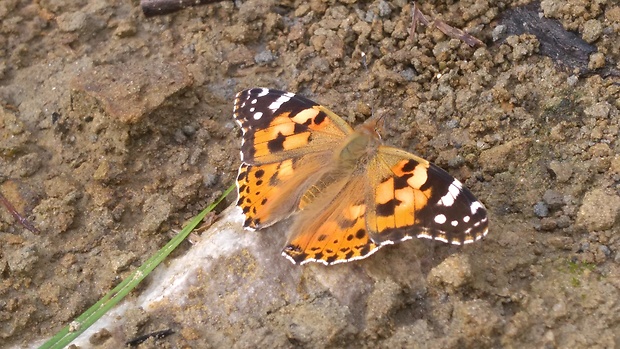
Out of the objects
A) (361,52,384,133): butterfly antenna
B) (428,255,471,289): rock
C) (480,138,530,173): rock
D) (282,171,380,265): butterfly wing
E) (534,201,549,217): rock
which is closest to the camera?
(428,255,471,289): rock

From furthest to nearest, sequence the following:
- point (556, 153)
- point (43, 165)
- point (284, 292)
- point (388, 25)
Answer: point (388, 25) → point (43, 165) → point (556, 153) → point (284, 292)

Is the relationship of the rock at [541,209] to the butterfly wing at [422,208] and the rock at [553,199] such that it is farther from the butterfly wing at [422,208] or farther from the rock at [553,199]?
the butterfly wing at [422,208]

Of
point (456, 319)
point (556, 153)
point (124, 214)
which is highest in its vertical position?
point (556, 153)

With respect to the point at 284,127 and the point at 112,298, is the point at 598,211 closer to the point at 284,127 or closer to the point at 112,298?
the point at 284,127

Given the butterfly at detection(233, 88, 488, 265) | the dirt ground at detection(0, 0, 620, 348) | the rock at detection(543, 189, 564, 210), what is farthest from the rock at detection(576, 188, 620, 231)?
the butterfly at detection(233, 88, 488, 265)

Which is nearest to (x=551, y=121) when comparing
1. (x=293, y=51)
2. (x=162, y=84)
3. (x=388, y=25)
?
(x=388, y=25)

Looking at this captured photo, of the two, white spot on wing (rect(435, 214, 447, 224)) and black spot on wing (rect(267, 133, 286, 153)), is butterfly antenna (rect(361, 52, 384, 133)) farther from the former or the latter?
white spot on wing (rect(435, 214, 447, 224))

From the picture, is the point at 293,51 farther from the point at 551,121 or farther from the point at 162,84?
the point at 551,121
